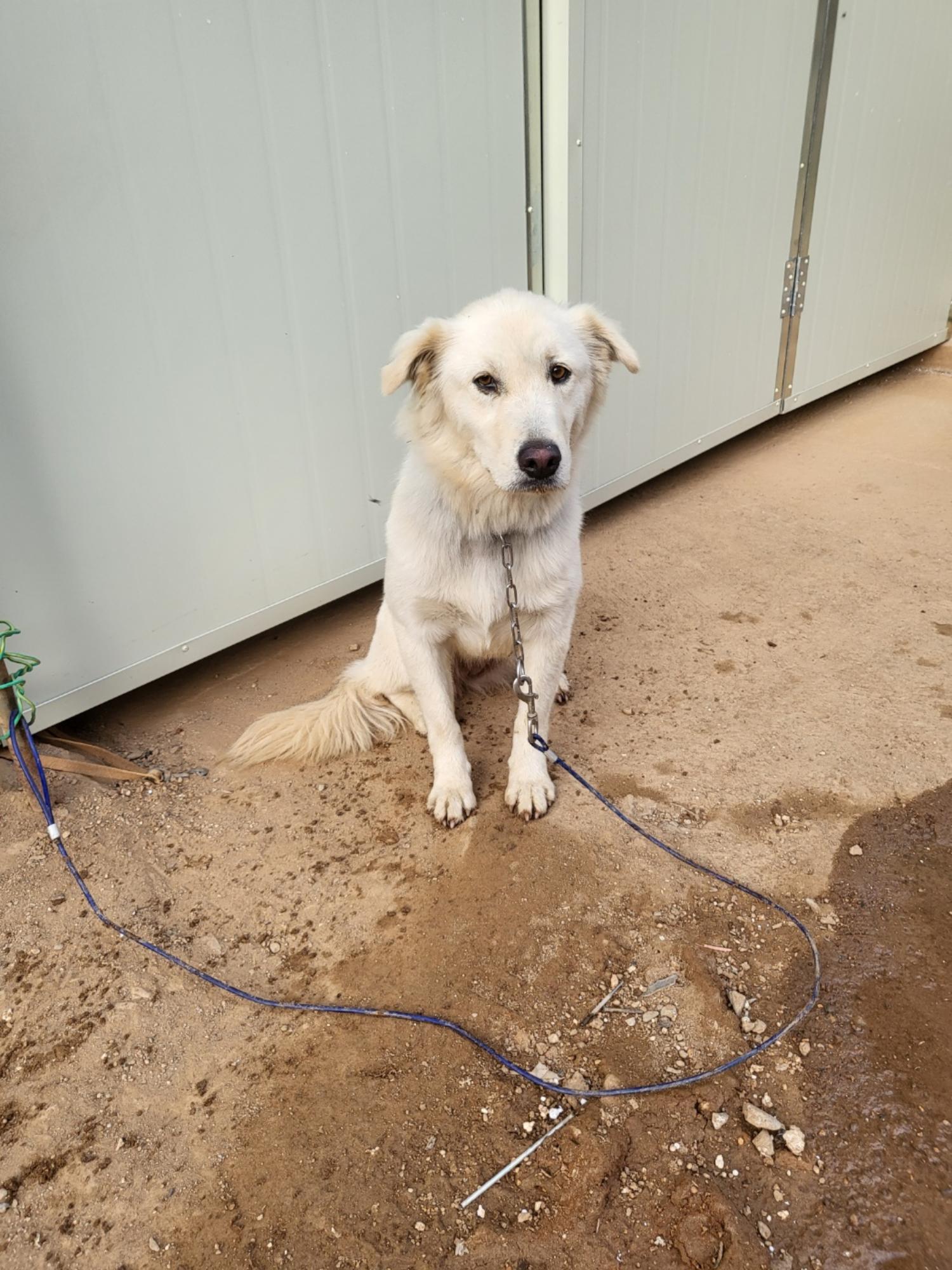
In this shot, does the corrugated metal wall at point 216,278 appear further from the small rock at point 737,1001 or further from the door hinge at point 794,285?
the door hinge at point 794,285

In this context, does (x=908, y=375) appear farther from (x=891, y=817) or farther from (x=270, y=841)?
(x=270, y=841)

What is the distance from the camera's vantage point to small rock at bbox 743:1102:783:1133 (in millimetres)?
1448

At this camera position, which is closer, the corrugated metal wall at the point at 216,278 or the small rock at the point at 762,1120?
the small rock at the point at 762,1120

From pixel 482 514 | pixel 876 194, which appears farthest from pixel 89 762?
pixel 876 194

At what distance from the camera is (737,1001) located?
1.68 m

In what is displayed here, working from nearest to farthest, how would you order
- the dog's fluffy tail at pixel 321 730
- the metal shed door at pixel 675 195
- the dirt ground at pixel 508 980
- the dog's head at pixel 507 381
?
1. the dirt ground at pixel 508 980
2. the dog's head at pixel 507 381
3. the dog's fluffy tail at pixel 321 730
4. the metal shed door at pixel 675 195

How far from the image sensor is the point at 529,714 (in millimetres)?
2205

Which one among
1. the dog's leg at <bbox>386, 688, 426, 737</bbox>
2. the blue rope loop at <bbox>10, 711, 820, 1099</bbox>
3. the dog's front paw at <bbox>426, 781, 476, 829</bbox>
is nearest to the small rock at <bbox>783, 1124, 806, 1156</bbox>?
the blue rope loop at <bbox>10, 711, 820, 1099</bbox>

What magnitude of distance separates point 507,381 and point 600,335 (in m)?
0.37

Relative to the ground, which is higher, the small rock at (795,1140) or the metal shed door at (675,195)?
the metal shed door at (675,195)

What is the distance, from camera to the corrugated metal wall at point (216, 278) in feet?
6.80

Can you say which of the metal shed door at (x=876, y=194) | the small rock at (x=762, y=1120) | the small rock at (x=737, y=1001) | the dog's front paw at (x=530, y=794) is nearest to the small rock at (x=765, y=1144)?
the small rock at (x=762, y=1120)

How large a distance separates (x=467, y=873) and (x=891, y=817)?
111 centimetres

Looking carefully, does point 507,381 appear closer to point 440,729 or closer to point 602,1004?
point 440,729
